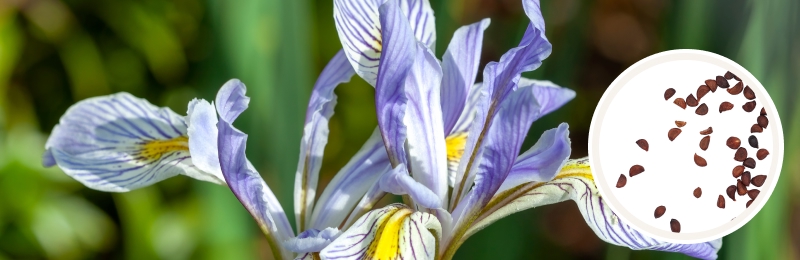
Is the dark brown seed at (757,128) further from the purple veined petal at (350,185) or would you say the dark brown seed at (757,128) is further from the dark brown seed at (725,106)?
the purple veined petal at (350,185)

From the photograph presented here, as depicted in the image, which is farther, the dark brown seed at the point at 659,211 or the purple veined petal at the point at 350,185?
the purple veined petal at the point at 350,185

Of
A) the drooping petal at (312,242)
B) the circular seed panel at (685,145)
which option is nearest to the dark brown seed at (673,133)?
the circular seed panel at (685,145)

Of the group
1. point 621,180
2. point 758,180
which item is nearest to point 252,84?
point 621,180

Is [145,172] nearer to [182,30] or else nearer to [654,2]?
[182,30]

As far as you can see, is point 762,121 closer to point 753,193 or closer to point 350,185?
point 753,193

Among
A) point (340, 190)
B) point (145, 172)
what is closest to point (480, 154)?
point (340, 190)

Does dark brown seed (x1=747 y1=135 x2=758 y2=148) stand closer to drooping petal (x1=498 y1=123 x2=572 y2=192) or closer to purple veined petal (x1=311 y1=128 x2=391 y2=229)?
drooping petal (x1=498 y1=123 x2=572 y2=192)

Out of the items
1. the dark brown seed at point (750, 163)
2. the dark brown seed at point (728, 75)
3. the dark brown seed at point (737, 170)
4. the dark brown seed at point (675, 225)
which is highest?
the dark brown seed at point (728, 75)
